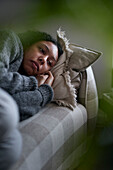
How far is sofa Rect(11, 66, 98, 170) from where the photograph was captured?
52 centimetres

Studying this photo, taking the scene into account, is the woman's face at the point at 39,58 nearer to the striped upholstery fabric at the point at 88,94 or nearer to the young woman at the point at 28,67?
the young woman at the point at 28,67

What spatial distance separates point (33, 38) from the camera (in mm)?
925

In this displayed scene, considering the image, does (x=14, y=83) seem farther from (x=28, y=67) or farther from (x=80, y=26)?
(x=80, y=26)

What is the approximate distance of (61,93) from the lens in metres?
0.83

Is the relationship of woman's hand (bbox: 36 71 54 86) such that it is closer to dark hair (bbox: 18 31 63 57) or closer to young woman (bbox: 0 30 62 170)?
young woman (bbox: 0 30 62 170)

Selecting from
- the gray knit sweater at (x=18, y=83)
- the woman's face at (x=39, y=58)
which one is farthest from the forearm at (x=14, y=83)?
the woman's face at (x=39, y=58)

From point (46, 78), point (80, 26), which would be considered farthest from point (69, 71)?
point (80, 26)

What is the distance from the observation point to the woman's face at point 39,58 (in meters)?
0.82

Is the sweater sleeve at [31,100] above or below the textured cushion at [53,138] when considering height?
above

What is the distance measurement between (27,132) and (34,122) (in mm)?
68

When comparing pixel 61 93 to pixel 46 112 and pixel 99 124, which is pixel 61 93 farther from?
pixel 99 124

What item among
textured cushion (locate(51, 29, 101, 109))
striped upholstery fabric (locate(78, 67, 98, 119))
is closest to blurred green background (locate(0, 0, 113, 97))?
textured cushion (locate(51, 29, 101, 109))

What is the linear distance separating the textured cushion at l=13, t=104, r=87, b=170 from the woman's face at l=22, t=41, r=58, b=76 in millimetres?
153

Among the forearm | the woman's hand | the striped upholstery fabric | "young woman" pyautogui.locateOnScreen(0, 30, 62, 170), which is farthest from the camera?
the striped upholstery fabric
